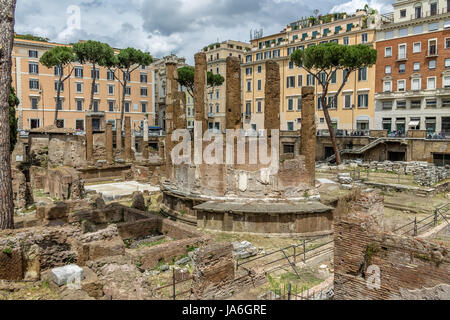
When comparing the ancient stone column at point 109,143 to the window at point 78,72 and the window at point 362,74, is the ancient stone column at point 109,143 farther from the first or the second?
the window at point 362,74

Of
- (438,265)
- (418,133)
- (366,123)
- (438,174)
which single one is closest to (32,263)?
(438,265)

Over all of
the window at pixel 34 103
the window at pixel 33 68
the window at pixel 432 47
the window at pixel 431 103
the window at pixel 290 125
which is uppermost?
the window at pixel 33 68

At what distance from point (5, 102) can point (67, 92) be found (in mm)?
41835

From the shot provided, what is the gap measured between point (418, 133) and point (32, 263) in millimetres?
29665

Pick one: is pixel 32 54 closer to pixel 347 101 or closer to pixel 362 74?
pixel 347 101

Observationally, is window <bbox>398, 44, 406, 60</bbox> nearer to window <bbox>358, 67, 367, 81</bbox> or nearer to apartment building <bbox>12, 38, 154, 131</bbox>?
window <bbox>358, 67, 367, 81</bbox>

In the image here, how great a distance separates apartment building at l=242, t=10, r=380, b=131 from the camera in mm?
37625

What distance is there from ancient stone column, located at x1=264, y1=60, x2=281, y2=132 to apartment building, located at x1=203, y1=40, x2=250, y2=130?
35.8 m

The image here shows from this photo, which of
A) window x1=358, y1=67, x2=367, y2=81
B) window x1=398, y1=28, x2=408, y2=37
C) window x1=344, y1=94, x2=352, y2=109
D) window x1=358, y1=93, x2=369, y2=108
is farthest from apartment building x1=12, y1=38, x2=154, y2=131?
window x1=398, y1=28, x2=408, y2=37

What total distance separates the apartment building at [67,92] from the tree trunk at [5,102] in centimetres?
3353

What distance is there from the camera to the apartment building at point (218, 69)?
165 ft

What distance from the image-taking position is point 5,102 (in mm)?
9109

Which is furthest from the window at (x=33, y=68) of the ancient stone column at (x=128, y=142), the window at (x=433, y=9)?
the window at (x=433, y=9)

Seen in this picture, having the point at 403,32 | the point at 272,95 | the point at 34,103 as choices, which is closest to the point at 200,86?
the point at 272,95
